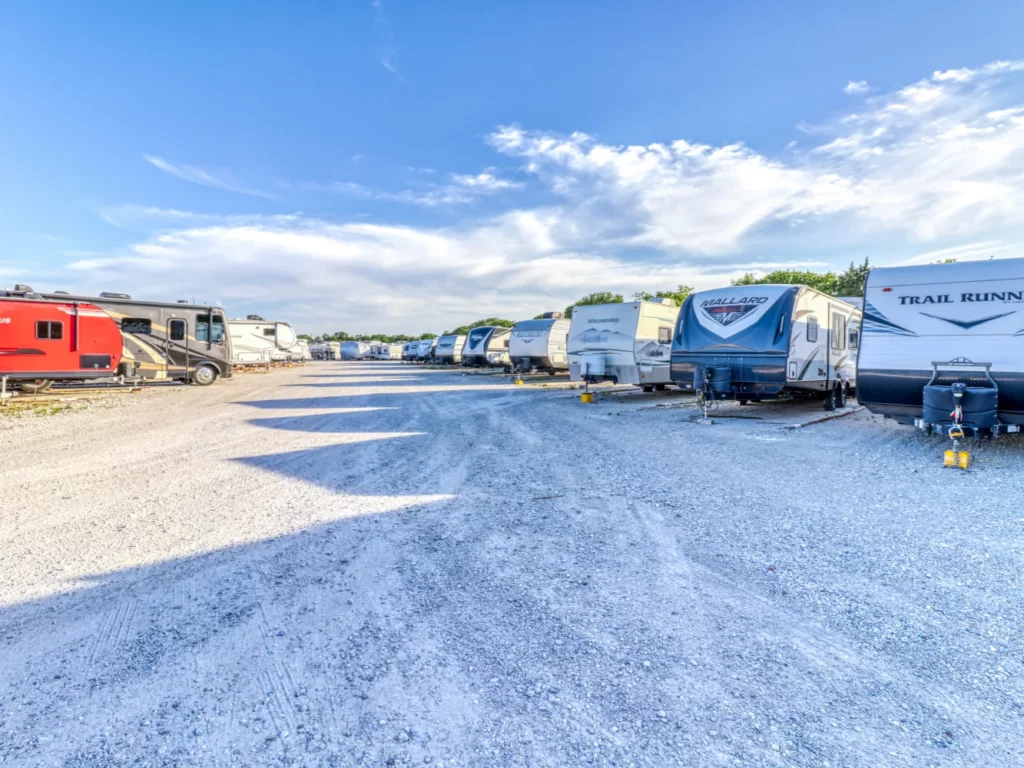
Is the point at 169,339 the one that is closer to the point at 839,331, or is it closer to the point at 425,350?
the point at 839,331

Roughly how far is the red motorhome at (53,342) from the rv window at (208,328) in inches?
120

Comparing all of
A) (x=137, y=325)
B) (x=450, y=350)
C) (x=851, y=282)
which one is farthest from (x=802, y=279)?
(x=137, y=325)

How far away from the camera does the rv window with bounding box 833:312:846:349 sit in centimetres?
1223

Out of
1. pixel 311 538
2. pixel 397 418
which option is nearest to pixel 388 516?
pixel 311 538

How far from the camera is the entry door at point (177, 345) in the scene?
1775 centimetres

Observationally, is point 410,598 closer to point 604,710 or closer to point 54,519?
point 604,710

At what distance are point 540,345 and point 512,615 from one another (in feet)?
59.0

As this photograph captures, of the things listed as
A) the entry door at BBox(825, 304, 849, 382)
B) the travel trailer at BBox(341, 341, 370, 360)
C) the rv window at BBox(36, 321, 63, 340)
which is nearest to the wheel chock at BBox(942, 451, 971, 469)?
the entry door at BBox(825, 304, 849, 382)

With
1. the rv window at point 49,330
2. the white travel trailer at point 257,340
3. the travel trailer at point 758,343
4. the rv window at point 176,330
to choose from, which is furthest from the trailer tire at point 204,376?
the travel trailer at point 758,343

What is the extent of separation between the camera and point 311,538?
13.6ft

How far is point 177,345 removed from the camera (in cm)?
1800

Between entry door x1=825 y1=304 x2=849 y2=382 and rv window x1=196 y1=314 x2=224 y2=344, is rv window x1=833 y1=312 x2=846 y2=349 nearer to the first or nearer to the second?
entry door x1=825 y1=304 x2=849 y2=382

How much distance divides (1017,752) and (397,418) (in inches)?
396

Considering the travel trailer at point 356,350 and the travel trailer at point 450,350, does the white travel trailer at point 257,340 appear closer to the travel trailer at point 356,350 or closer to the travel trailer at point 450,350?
the travel trailer at point 450,350
